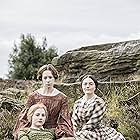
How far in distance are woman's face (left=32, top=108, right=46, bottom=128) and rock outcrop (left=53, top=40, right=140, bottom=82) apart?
417cm

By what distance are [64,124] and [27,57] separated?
12.0 meters

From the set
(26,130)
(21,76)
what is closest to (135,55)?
(26,130)

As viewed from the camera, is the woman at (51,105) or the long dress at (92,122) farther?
the long dress at (92,122)

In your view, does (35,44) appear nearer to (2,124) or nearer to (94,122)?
(2,124)

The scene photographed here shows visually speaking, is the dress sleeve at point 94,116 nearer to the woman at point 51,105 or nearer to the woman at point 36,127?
the woman at point 51,105

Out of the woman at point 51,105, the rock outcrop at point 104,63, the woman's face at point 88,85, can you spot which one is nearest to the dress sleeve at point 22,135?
the woman at point 51,105

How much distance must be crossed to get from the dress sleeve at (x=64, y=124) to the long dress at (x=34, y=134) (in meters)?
0.24

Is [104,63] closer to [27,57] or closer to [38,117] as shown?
[38,117]

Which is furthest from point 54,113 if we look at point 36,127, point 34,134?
point 34,134

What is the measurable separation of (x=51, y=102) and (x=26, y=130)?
0.57 m

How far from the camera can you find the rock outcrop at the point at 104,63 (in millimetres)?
10039

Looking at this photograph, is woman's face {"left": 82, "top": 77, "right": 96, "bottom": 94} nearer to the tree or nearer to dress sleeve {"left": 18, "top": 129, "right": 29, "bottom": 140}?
dress sleeve {"left": 18, "top": 129, "right": 29, "bottom": 140}

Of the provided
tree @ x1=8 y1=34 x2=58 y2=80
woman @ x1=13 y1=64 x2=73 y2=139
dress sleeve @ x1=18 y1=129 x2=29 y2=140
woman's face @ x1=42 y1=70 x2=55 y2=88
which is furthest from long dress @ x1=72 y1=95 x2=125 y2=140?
→ tree @ x1=8 y1=34 x2=58 y2=80

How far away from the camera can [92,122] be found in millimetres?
6551
